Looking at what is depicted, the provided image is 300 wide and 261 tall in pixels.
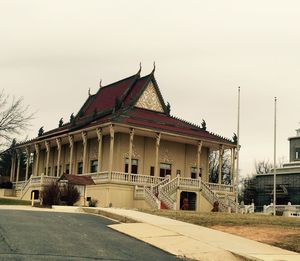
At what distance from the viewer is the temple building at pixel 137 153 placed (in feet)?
134

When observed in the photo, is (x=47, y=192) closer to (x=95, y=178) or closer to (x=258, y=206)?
(x=95, y=178)

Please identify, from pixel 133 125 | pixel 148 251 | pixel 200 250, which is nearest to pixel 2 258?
pixel 148 251

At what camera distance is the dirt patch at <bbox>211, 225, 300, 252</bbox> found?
15.5 metres

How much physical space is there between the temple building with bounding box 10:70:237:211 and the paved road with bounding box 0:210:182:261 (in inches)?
848

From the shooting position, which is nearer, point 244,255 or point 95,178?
point 244,255

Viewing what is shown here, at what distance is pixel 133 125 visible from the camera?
41.7 m

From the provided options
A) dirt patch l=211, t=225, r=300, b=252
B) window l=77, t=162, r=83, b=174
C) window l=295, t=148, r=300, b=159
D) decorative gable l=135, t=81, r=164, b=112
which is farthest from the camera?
window l=295, t=148, r=300, b=159

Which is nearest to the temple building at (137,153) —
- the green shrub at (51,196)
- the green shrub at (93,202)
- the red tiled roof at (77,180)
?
the green shrub at (93,202)

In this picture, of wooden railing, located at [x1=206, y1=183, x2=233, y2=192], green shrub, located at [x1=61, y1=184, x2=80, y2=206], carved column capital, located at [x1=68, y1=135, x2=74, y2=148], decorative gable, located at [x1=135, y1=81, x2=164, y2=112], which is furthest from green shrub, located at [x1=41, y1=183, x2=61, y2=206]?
decorative gable, located at [x1=135, y1=81, x2=164, y2=112]

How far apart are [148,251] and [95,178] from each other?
2969cm

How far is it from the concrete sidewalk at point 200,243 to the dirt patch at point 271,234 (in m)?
0.60

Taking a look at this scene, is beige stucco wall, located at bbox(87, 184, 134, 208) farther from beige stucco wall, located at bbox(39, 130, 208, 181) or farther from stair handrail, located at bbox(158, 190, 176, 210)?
beige stucco wall, located at bbox(39, 130, 208, 181)

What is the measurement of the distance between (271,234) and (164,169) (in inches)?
1206

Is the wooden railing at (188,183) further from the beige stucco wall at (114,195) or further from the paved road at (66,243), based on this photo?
the paved road at (66,243)
